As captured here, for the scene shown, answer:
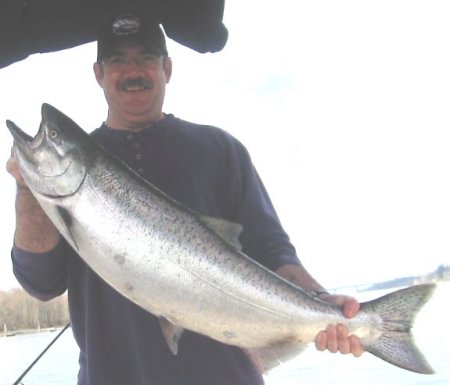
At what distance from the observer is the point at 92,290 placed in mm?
3229

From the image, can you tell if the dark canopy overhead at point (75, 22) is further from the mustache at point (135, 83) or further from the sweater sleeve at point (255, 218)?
the sweater sleeve at point (255, 218)

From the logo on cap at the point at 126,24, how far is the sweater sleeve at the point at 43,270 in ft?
4.12

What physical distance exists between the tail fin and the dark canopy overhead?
2.57 meters

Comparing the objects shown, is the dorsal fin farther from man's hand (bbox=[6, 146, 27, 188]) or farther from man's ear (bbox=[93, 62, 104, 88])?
man's ear (bbox=[93, 62, 104, 88])

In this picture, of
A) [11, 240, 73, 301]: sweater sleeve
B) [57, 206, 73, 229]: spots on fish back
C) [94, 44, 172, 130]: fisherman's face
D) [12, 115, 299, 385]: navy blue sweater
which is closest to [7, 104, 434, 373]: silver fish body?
[57, 206, 73, 229]: spots on fish back

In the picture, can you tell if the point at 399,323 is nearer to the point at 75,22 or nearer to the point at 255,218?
the point at 255,218

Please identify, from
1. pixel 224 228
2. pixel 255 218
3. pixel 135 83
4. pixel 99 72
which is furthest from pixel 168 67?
pixel 224 228

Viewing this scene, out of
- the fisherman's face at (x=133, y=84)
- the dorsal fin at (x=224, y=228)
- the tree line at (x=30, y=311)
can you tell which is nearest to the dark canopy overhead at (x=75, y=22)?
the fisherman's face at (x=133, y=84)

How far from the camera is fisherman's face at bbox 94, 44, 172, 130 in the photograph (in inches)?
140

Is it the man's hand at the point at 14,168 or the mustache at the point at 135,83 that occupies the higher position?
the mustache at the point at 135,83

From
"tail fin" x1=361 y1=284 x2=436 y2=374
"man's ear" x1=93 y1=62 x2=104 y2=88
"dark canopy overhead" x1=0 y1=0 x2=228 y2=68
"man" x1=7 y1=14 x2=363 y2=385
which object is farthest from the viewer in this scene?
"dark canopy overhead" x1=0 y1=0 x2=228 y2=68

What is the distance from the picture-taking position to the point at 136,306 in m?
3.14

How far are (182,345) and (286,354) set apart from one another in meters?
0.57

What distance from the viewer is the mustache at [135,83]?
11.7 ft
